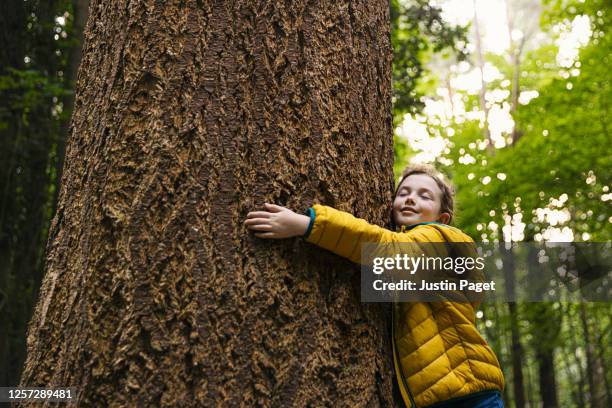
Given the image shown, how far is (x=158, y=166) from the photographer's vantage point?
6.19 feet

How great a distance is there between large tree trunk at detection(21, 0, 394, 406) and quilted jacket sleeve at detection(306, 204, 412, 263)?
0.19 feet

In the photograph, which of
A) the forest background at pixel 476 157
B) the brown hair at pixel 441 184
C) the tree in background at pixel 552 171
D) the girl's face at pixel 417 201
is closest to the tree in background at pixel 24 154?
the forest background at pixel 476 157

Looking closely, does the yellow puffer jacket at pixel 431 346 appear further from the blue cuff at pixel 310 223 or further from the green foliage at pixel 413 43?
the green foliage at pixel 413 43

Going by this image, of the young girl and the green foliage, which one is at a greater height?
the green foliage

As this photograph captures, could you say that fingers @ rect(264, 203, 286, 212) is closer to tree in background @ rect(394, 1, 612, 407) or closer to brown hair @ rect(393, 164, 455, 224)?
brown hair @ rect(393, 164, 455, 224)

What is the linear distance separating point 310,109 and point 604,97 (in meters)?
8.61

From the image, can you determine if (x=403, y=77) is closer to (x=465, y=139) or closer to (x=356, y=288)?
(x=465, y=139)

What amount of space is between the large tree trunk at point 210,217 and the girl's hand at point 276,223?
0.12 feet

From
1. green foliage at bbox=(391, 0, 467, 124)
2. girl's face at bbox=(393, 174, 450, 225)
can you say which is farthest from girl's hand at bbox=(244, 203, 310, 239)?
green foliage at bbox=(391, 0, 467, 124)

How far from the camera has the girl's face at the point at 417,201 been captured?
247 centimetres

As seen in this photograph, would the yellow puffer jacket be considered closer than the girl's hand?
No

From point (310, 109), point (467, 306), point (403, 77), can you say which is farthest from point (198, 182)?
point (403, 77)

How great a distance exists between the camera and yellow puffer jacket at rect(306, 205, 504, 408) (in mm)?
2109

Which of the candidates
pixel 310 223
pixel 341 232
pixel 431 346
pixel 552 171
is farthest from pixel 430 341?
pixel 552 171
